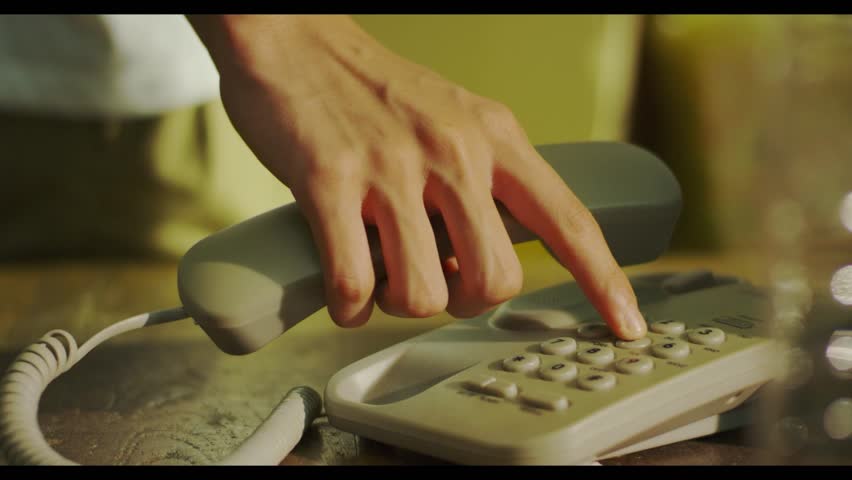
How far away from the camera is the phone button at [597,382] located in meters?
0.39

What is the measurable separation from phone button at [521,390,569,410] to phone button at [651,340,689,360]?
0.06 meters

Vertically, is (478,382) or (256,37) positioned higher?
(256,37)

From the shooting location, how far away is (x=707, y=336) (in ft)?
1.42

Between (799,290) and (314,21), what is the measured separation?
14.0 inches

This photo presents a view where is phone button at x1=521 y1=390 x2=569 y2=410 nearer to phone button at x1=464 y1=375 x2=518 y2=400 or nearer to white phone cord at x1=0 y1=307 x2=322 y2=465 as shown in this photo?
phone button at x1=464 y1=375 x2=518 y2=400

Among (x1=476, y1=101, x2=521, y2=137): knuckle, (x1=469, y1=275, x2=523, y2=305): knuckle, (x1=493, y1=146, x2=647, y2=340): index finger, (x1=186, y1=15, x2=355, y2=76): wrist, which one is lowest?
(x1=469, y1=275, x2=523, y2=305): knuckle

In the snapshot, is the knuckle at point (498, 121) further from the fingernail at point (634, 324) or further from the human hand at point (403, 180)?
the fingernail at point (634, 324)

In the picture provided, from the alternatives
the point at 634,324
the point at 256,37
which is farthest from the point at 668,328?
the point at 256,37

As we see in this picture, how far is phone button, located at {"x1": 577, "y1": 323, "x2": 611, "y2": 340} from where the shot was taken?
0.46 m

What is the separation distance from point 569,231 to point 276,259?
146 millimetres

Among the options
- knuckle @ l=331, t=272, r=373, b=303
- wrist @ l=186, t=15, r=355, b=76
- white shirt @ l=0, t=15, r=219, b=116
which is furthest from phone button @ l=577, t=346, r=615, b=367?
white shirt @ l=0, t=15, r=219, b=116

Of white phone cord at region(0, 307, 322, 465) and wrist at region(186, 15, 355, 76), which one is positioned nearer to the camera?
white phone cord at region(0, 307, 322, 465)

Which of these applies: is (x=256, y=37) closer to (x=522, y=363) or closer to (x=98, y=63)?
(x=522, y=363)

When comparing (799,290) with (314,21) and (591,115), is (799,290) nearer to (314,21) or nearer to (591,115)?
(314,21)
